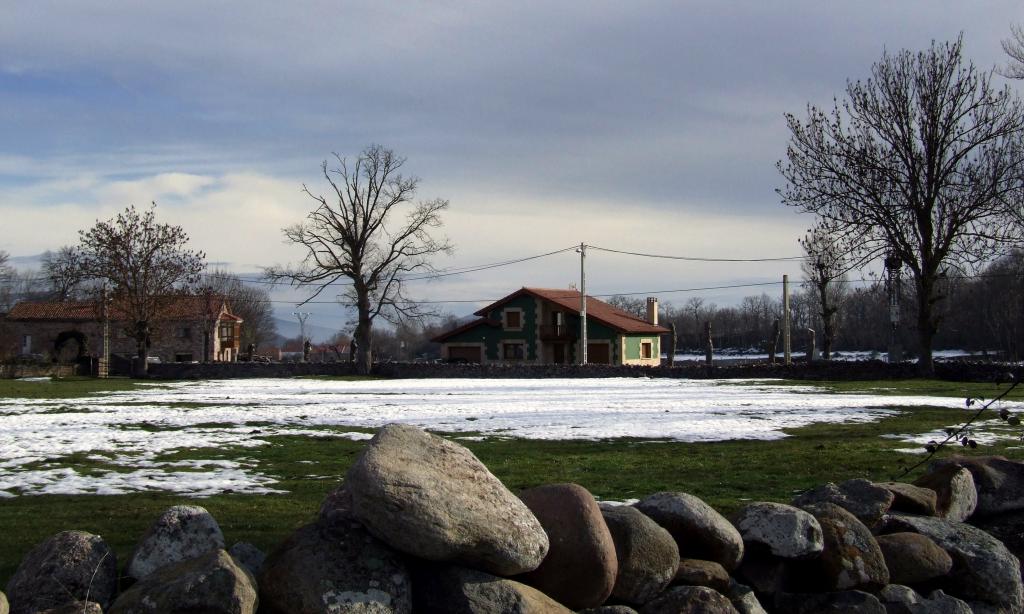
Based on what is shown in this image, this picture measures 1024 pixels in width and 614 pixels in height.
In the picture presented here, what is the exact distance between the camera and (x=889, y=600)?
22.8 feet

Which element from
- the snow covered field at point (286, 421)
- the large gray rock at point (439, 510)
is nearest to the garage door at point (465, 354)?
the snow covered field at point (286, 421)

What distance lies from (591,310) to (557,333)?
10.9 feet

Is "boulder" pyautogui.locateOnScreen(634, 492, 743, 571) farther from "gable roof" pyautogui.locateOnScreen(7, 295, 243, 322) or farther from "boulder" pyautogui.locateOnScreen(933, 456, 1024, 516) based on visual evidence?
"gable roof" pyautogui.locateOnScreen(7, 295, 243, 322)

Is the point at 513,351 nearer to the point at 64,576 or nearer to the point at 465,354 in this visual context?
the point at 465,354

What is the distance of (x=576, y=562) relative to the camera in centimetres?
578

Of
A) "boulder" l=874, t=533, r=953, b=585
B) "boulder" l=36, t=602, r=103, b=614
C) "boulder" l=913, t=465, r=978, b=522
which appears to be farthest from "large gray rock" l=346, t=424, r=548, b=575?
"boulder" l=913, t=465, r=978, b=522

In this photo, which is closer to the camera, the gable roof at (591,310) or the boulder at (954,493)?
the boulder at (954,493)

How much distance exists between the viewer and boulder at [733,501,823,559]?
6.65 metres

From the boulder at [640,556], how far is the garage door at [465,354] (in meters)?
63.9

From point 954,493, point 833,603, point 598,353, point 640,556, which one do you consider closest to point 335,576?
point 640,556

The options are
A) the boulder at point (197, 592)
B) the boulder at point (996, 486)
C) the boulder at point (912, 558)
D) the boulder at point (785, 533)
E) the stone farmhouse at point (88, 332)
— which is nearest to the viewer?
the boulder at point (197, 592)

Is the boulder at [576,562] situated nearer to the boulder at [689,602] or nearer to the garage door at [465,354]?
the boulder at [689,602]

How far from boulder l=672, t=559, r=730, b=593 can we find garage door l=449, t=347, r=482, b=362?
6376 centimetres

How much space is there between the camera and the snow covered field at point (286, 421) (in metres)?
11.7
